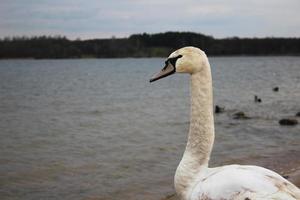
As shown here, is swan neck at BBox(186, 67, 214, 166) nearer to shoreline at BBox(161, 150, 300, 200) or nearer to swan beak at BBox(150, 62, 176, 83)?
swan beak at BBox(150, 62, 176, 83)

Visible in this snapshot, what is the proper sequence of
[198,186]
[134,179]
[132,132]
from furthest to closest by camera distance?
[132,132] < [134,179] < [198,186]

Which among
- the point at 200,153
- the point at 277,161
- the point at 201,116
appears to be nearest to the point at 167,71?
the point at 201,116

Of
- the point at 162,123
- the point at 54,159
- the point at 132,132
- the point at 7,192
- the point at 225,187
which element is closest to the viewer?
the point at 225,187

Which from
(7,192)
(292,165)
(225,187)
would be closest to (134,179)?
(7,192)

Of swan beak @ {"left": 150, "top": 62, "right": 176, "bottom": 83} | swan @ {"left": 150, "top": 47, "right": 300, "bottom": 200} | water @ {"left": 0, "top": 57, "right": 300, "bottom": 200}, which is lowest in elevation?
water @ {"left": 0, "top": 57, "right": 300, "bottom": 200}

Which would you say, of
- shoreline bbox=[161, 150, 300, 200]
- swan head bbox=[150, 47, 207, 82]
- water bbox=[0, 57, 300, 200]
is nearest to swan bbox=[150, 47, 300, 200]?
swan head bbox=[150, 47, 207, 82]

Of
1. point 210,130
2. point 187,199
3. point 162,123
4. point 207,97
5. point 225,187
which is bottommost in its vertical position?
point 162,123

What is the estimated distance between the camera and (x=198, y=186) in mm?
4926

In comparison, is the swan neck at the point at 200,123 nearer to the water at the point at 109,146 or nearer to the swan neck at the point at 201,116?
the swan neck at the point at 201,116

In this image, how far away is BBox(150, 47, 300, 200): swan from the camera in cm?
455

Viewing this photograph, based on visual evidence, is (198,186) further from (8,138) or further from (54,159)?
(8,138)

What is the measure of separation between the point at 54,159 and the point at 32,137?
6.05m

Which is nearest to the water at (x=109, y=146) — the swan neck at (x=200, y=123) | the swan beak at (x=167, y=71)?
the swan neck at (x=200, y=123)

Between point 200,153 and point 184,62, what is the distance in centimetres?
107
